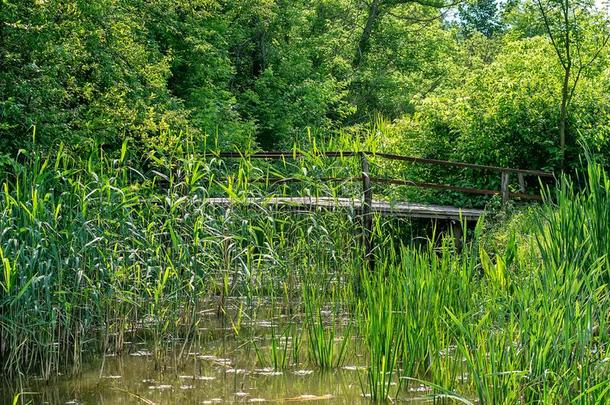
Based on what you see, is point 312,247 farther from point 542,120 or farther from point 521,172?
point 542,120

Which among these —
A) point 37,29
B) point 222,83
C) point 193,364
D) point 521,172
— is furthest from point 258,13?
point 193,364

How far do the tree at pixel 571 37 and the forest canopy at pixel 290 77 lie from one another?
3 cm

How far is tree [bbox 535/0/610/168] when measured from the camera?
1248cm

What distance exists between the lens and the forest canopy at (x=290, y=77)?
8.59 m

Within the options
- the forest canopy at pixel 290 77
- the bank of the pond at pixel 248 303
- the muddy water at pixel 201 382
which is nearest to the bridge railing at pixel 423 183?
the forest canopy at pixel 290 77

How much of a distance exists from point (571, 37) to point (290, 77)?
7604 millimetres

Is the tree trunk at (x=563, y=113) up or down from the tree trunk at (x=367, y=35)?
down

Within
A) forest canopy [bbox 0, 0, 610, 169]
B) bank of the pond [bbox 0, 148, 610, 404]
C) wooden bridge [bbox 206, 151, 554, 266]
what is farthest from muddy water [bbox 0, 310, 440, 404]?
forest canopy [bbox 0, 0, 610, 169]

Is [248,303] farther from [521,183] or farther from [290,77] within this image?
[290,77]

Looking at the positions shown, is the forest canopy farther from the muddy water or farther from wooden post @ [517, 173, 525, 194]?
the muddy water

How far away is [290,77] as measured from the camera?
19.2m

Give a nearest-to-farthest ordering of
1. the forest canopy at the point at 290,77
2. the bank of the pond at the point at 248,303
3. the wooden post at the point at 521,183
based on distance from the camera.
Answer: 1. the bank of the pond at the point at 248,303
2. the forest canopy at the point at 290,77
3. the wooden post at the point at 521,183

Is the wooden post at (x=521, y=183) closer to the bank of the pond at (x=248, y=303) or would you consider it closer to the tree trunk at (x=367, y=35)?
the bank of the pond at (x=248, y=303)

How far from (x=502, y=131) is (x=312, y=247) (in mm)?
6269
